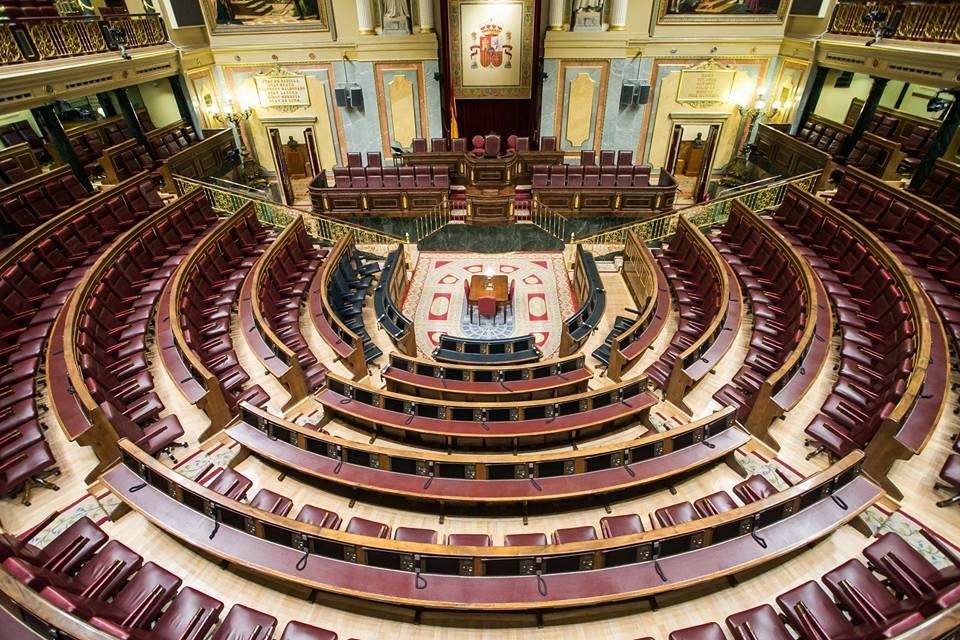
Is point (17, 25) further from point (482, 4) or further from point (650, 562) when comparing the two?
point (650, 562)

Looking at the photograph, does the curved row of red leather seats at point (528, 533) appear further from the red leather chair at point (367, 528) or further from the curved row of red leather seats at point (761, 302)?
the curved row of red leather seats at point (761, 302)

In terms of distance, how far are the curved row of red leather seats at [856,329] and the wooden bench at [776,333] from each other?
34 cm

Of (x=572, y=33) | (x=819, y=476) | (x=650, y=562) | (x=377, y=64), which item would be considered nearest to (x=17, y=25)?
(x=377, y=64)

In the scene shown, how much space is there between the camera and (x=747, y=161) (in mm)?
14484

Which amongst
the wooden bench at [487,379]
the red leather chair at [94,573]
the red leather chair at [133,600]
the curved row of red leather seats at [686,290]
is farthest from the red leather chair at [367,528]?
the curved row of red leather seats at [686,290]

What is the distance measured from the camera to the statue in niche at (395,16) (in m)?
12.9

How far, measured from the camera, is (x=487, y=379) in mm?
7238

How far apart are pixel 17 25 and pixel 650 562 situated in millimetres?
13498

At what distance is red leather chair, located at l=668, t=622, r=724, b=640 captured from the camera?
3616mm

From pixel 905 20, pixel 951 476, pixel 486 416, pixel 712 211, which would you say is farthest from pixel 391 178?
pixel 905 20

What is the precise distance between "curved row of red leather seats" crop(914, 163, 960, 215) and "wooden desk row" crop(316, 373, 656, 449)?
808cm

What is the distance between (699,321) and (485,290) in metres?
4.28

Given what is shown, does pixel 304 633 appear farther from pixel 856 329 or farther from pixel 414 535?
pixel 856 329

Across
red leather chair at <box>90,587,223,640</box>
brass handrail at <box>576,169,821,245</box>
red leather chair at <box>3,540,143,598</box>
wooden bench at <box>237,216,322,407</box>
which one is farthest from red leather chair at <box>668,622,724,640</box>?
brass handrail at <box>576,169,821,245</box>
